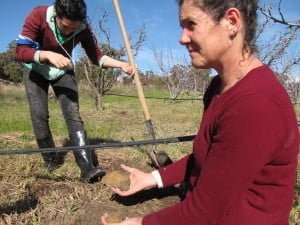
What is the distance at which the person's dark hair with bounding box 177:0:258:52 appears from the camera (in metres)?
1.47

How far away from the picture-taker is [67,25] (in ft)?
11.8

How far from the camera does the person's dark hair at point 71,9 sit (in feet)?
11.3

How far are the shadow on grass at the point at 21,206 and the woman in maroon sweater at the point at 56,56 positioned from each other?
52cm

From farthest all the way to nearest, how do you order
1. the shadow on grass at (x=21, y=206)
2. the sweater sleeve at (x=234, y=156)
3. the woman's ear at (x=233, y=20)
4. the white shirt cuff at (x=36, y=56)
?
the white shirt cuff at (x=36, y=56), the shadow on grass at (x=21, y=206), the woman's ear at (x=233, y=20), the sweater sleeve at (x=234, y=156)

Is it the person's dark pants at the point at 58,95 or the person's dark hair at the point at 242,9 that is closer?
the person's dark hair at the point at 242,9

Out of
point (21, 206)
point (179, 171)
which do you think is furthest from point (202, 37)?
point (21, 206)

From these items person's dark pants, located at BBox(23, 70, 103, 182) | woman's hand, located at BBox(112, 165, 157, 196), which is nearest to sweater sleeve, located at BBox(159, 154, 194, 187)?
woman's hand, located at BBox(112, 165, 157, 196)

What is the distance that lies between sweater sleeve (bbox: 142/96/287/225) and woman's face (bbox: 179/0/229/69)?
0.21m

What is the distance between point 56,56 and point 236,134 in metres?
2.16

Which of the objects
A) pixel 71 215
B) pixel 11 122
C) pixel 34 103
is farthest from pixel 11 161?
pixel 11 122

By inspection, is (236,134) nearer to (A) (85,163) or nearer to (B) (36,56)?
(B) (36,56)

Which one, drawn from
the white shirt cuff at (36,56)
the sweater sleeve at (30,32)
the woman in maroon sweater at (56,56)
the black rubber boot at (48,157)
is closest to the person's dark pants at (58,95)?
the woman in maroon sweater at (56,56)

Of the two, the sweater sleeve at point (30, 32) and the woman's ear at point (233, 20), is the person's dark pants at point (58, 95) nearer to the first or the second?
the sweater sleeve at point (30, 32)

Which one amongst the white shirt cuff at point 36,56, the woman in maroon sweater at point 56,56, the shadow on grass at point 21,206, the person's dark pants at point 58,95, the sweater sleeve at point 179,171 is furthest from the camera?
the person's dark pants at point 58,95
